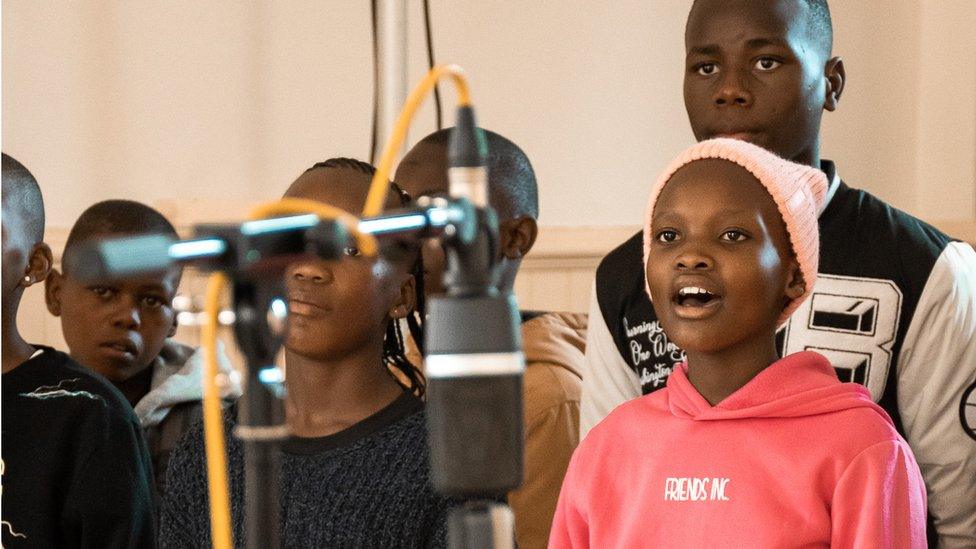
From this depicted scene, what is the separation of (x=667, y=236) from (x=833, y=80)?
68 centimetres

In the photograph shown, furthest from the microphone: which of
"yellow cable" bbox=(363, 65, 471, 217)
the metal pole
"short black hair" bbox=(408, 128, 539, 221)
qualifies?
the metal pole

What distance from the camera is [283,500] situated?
1833mm

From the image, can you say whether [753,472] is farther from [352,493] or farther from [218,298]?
[218,298]

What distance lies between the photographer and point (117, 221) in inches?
116

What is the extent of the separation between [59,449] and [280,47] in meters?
1.65

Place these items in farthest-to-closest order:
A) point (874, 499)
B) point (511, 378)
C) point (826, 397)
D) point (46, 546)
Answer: point (46, 546)
point (826, 397)
point (874, 499)
point (511, 378)

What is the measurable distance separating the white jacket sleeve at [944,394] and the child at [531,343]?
58 centimetres

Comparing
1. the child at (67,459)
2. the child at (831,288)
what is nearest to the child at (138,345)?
the child at (67,459)

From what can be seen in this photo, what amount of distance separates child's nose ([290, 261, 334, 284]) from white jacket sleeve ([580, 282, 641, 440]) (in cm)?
56

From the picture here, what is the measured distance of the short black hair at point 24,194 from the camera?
7.98ft

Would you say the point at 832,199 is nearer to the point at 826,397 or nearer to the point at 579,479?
the point at 826,397

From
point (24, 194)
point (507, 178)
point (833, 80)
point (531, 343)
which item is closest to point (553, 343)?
point (531, 343)

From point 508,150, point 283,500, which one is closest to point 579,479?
point 283,500

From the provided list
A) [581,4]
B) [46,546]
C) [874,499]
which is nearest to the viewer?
[874,499]
